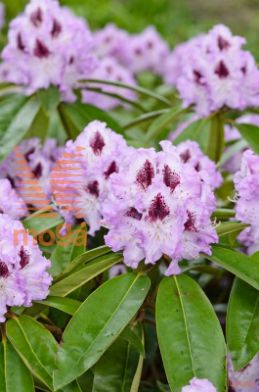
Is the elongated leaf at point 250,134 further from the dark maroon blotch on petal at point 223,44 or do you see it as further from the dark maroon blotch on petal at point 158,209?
the dark maroon blotch on petal at point 158,209

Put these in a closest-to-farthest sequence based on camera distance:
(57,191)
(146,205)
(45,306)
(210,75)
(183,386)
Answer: (183,386), (146,205), (45,306), (57,191), (210,75)

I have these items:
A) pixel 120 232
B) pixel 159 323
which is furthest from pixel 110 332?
pixel 120 232

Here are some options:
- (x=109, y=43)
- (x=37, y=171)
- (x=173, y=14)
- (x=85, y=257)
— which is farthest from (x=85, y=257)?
(x=173, y=14)

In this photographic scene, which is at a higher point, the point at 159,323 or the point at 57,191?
the point at 57,191

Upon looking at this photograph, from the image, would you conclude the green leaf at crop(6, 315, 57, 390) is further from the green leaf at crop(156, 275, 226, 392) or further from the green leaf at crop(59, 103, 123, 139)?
the green leaf at crop(59, 103, 123, 139)

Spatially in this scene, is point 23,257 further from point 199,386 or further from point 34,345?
point 199,386

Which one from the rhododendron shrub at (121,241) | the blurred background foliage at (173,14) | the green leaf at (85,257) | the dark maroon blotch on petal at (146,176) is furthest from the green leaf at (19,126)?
the blurred background foliage at (173,14)

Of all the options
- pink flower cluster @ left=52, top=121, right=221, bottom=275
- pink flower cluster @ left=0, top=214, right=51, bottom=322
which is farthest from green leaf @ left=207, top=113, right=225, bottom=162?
pink flower cluster @ left=0, top=214, right=51, bottom=322

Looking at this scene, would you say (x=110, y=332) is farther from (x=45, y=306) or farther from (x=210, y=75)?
(x=210, y=75)
